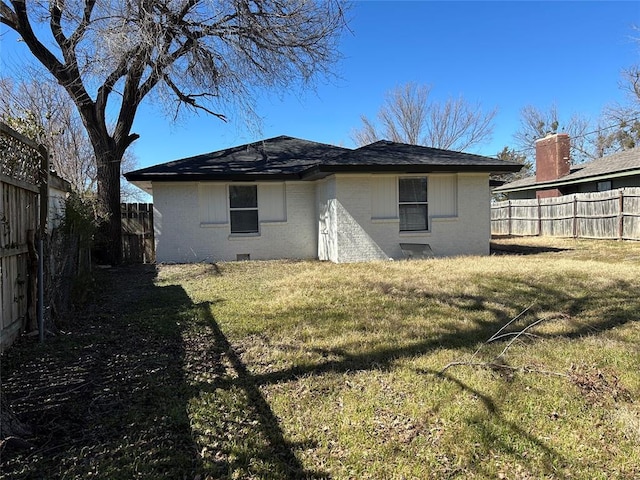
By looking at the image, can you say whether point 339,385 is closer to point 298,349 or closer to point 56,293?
point 298,349

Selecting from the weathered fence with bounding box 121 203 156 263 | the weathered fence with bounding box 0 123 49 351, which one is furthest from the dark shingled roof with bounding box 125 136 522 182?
the weathered fence with bounding box 0 123 49 351

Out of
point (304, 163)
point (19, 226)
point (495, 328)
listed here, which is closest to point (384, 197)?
point (304, 163)

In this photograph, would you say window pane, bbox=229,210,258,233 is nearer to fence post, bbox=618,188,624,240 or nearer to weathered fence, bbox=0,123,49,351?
weathered fence, bbox=0,123,49,351

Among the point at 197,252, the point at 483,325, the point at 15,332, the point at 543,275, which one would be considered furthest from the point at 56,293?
the point at 543,275

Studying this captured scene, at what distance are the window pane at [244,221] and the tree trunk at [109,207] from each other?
338cm

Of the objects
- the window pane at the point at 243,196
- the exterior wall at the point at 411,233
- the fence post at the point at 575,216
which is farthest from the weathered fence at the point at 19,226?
the fence post at the point at 575,216

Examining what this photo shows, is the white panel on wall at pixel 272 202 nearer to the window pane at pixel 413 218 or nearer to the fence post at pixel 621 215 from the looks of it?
the window pane at pixel 413 218

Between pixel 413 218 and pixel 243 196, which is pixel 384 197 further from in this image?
pixel 243 196

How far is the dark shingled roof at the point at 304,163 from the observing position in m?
10.6

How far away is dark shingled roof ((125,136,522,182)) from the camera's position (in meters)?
10.6

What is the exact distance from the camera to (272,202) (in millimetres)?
12672

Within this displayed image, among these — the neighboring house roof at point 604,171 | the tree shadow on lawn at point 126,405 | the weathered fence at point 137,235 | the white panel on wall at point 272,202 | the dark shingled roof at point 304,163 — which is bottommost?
the tree shadow on lawn at point 126,405

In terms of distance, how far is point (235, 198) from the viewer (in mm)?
12492

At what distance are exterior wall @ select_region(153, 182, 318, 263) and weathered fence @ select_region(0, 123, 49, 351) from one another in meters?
7.17
